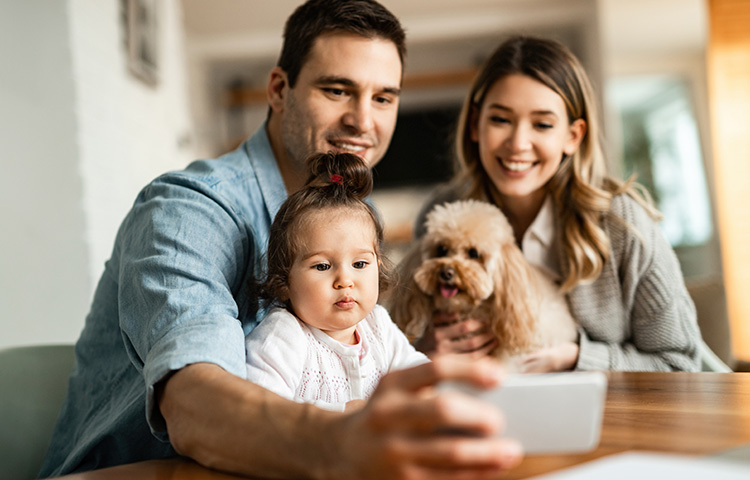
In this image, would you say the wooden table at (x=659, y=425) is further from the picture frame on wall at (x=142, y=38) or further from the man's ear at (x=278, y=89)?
the picture frame on wall at (x=142, y=38)

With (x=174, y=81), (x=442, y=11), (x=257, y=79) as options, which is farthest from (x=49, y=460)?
(x=257, y=79)

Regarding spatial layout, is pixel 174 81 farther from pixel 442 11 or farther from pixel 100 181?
pixel 442 11

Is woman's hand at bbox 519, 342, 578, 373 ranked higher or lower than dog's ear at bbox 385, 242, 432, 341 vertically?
lower

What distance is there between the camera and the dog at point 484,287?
68.3 inches

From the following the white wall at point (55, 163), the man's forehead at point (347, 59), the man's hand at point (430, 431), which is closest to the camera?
the man's hand at point (430, 431)

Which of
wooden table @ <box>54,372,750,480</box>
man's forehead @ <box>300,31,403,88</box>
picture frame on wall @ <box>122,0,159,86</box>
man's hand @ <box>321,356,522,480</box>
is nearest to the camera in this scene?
man's hand @ <box>321,356,522,480</box>

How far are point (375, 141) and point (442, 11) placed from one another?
19.0 ft

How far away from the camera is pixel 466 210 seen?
182 centimetres

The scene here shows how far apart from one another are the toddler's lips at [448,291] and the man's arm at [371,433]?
3.63ft

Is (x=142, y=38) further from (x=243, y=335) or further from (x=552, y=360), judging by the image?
(x=243, y=335)

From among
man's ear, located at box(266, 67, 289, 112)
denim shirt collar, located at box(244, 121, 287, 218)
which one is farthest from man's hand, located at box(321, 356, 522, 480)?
man's ear, located at box(266, 67, 289, 112)

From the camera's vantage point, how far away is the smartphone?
521mm

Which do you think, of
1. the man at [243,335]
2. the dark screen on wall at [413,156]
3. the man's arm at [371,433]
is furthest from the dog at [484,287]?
the dark screen on wall at [413,156]

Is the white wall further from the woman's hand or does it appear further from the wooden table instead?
the wooden table
